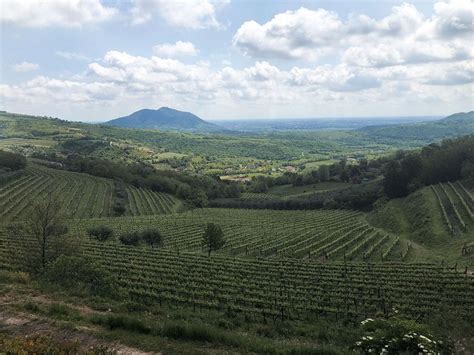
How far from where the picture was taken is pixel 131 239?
187 ft

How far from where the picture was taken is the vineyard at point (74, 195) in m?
89.1

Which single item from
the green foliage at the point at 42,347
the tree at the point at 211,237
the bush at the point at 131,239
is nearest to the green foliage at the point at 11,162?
the bush at the point at 131,239

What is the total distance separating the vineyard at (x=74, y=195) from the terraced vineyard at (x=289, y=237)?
20.2 meters

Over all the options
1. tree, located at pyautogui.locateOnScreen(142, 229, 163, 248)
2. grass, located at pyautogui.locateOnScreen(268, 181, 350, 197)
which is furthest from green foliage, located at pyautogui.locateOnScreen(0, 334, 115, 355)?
grass, located at pyautogui.locateOnScreen(268, 181, 350, 197)

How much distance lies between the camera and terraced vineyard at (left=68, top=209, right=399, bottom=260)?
55.2 m

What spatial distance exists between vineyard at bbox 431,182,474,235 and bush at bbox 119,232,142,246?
4692cm

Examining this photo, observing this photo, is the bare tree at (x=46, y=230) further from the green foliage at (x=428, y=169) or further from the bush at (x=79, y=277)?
the green foliage at (x=428, y=169)

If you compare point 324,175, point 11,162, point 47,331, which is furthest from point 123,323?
point 324,175

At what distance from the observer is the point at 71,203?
4016 inches

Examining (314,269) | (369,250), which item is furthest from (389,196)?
(314,269)

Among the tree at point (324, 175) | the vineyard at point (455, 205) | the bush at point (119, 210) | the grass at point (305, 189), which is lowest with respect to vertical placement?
the grass at point (305, 189)

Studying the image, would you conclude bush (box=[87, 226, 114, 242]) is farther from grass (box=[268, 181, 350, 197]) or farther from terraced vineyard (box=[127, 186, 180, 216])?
grass (box=[268, 181, 350, 197])

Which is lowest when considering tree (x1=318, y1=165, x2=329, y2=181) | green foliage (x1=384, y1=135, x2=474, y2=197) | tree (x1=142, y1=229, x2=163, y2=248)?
tree (x1=318, y1=165, x2=329, y2=181)

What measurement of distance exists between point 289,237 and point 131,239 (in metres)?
27.3
